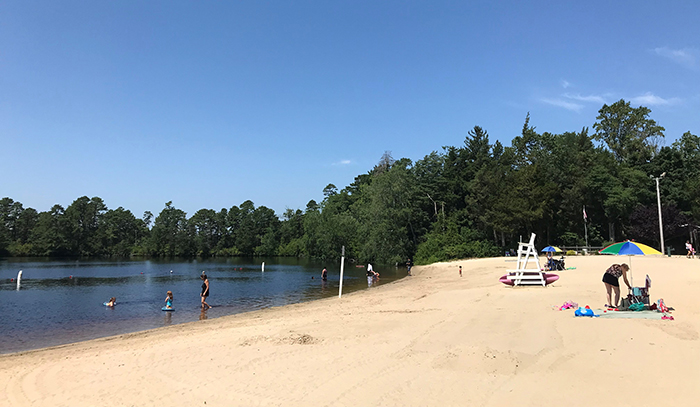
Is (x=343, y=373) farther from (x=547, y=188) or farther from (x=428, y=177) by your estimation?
(x=428, y=177)

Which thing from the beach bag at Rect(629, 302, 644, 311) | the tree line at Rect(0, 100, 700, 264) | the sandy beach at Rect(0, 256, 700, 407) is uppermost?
the tree line at Rect(0, 100, 700, 264)

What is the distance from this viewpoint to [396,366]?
765 centimetres

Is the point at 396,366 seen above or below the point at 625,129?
below

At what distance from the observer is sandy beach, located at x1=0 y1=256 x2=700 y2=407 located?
20.3 ft

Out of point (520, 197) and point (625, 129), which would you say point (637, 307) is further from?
point (625, 129)

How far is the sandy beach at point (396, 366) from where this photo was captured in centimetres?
620

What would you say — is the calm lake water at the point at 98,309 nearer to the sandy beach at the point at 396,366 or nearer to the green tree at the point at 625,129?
the sandy beach at the point at 396,366

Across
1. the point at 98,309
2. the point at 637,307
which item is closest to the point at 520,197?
the point at 637,307

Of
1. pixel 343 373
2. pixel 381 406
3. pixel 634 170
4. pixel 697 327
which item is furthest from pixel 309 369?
pixel 634 170

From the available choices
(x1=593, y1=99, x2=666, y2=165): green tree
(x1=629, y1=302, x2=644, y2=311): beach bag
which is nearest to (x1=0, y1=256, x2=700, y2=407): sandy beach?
(x1=629, y1=302, x2=644, y2=311): beach bag

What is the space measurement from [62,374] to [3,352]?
6955 millimetres

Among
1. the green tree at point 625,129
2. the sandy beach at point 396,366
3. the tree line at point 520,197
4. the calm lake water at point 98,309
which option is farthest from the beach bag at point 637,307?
the green tree at point 625,129

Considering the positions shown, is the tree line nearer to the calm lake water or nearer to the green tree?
the green tree

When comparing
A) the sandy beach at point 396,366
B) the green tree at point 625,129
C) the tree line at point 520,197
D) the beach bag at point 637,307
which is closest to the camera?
the sandy beach at point 396,366
